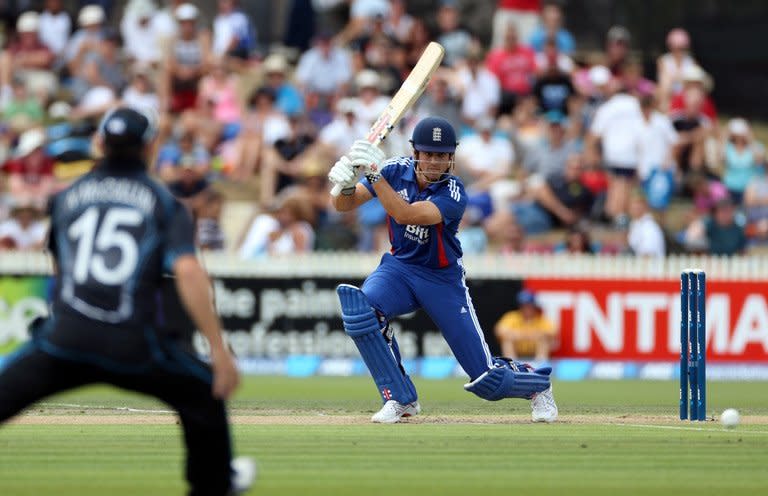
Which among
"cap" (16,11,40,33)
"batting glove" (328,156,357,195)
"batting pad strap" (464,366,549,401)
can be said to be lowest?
"batting pad strap" (464,366,549,401)

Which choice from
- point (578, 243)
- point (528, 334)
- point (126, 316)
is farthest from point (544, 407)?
point (578, 243)

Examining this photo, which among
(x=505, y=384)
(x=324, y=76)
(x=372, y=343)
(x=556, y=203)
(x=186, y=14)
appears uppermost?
(x=186, y=14)

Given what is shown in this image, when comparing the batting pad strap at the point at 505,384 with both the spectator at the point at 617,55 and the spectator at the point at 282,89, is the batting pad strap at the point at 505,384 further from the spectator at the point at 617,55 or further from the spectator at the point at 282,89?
the spectator at the point at 617,55

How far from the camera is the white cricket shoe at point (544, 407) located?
1095 centimetres

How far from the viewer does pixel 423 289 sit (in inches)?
421

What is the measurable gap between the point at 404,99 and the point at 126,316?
15.6ft

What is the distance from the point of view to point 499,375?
10594 millimetres

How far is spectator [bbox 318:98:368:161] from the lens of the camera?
21.0m

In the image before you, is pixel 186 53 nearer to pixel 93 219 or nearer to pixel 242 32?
pixel 242 32

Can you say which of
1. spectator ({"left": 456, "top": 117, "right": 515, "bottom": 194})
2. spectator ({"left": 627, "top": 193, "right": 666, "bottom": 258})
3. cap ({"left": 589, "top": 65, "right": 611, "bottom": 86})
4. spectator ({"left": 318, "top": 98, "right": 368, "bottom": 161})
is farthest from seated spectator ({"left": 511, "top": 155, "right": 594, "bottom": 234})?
spectator ({"left": 318, "top": 98, "right": 368, "bottom": 161})

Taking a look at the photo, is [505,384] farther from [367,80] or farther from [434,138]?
[367,80]

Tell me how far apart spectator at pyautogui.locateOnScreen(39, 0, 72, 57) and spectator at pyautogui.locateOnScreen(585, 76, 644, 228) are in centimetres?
790

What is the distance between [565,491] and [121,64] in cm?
1713

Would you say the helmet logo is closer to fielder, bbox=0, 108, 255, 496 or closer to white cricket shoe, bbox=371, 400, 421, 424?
fielder, bbox=0, 108, 255, 496
